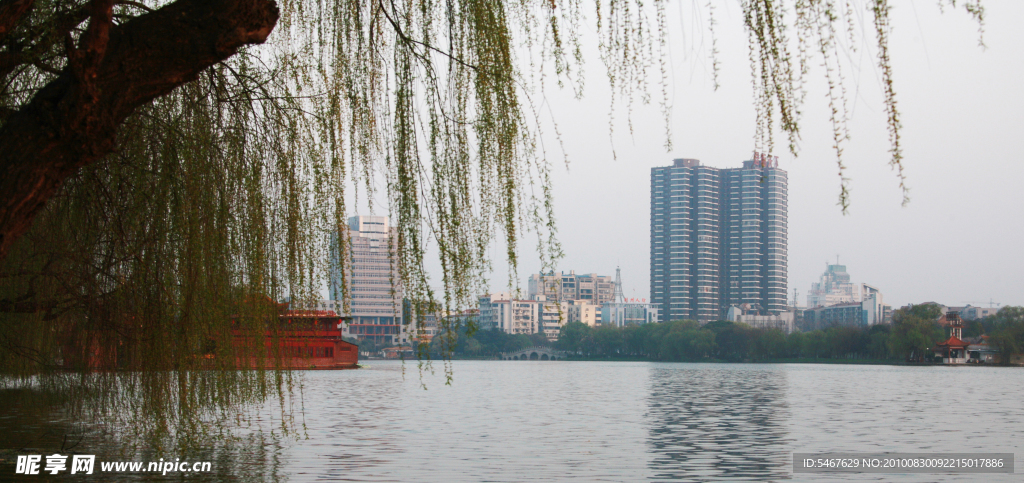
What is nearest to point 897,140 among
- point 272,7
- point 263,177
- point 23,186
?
point 272,7

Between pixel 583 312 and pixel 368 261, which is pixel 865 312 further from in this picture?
pixel 368 261

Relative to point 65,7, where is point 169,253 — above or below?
below

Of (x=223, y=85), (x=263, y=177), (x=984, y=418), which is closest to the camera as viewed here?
(x=223, y=85)

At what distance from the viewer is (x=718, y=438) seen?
54.7ft

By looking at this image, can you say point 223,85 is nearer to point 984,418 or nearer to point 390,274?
point 390,274

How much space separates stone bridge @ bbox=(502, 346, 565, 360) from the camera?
4838 inches

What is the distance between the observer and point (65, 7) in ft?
14.1

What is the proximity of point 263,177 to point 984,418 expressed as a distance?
2181cm

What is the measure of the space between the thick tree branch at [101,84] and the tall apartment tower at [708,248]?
411 feet

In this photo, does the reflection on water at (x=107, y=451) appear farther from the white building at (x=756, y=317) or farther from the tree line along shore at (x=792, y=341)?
the white building at (x=756, y=317)

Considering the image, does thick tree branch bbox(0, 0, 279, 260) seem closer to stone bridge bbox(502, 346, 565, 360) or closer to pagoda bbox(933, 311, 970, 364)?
pagoda bbox(933, 311, 970, 364)

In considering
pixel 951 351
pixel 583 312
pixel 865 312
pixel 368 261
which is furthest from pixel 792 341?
pixel 583 312

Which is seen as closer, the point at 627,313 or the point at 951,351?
the point at 951,351

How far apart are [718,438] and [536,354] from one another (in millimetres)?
109365
